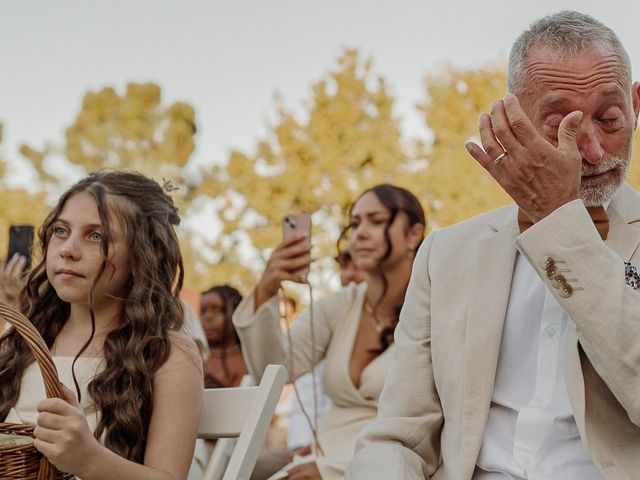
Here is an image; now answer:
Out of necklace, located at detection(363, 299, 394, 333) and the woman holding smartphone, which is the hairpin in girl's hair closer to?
the woman holding smartphone

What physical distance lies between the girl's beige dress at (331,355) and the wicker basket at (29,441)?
178 cm

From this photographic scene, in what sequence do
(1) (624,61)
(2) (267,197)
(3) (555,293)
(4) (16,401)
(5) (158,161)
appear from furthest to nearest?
(5) (158,161), (2) (267,197), (4) (16,401), (1) (624,61), (3) (555,293)

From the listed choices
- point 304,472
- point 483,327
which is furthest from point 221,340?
point 483,327

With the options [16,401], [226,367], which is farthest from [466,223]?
[226,367]

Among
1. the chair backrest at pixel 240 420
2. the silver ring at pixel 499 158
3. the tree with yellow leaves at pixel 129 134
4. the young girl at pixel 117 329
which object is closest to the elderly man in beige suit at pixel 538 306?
the silver ring at pixel 499 158

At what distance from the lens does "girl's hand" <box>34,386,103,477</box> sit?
2.41 m

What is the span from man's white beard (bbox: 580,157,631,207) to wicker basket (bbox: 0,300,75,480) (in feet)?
4.66

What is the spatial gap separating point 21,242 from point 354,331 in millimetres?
1716

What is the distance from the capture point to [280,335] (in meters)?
4.35

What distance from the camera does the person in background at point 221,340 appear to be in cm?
687

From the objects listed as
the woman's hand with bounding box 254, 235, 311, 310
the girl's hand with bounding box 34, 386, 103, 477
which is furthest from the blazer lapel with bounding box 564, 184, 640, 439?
the woman's hand with bounding box 254, 235, 311, 310

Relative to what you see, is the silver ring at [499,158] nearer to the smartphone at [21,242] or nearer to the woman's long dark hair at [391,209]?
the woman's long dark hair at [391,209]

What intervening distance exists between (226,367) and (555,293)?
4.99m

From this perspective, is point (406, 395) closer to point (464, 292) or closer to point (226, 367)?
point (464, 292)
